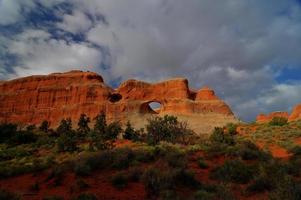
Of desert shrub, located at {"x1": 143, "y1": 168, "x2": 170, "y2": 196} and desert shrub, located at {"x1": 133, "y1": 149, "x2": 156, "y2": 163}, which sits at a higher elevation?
→ desert shrub, located at {"x1": 133, "y1": 149, "x2": 156, "y2": 163}

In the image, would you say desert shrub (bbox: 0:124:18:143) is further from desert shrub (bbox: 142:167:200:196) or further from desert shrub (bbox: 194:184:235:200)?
desert shrub (bbox: 194:184:235:200)

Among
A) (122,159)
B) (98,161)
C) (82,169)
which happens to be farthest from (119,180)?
(98,161)

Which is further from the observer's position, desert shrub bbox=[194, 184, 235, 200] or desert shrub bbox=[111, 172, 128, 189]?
desert shrub bbox=[111, 172, 128, 189]

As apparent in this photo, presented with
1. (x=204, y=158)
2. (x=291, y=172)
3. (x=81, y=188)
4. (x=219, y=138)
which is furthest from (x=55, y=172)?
(x=219, y=138)

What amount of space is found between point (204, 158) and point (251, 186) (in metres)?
7.68

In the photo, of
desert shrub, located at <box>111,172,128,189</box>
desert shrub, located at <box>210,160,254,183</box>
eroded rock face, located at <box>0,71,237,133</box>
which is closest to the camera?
desert shrub, located at <box>111,172,128,189</box>

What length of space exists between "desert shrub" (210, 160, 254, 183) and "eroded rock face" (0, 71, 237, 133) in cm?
6990

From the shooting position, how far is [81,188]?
46.3ft

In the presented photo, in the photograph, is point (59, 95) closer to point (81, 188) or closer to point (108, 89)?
point (108, 89)

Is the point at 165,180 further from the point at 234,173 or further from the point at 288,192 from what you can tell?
the point at 288,192

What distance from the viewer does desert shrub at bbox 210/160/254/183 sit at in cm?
1498

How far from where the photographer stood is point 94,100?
93250mm

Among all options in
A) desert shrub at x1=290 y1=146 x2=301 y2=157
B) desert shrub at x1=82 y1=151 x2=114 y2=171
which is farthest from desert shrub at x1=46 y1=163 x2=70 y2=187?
desert shrub at x1=290 y1=146 x2=301 y2=157

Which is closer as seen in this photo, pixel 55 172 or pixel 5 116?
pixel 55 172
